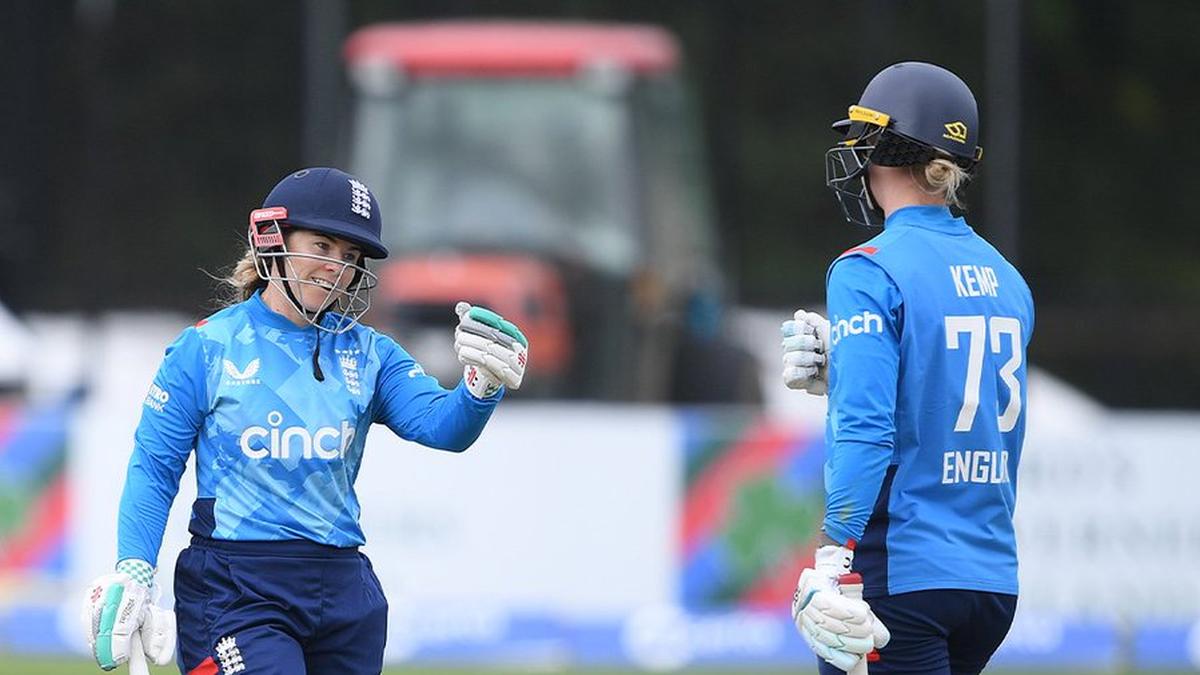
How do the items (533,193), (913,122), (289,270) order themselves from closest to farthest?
(913,122) < (289,270) < (533,193)

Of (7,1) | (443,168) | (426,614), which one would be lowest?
(426,614)

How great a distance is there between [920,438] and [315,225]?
1.48m

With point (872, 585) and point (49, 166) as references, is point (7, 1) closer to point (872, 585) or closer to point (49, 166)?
point (49, 166)

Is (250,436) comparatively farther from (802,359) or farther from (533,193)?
(533,193)

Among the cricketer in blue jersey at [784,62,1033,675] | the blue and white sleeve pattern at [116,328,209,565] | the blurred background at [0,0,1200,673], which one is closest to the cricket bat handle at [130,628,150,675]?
the blue and white sleeve pattern at [116,328,209,565]

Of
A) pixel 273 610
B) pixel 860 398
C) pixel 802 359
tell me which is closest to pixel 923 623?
pixel 860 398

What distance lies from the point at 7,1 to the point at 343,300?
37.3 ft

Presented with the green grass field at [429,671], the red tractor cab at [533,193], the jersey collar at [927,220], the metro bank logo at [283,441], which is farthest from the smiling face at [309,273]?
the red tractor cab at [533,193]

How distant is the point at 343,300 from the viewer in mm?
4805

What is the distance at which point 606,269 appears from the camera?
13352 millimetres

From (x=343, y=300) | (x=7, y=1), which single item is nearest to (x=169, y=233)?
(x=7, y=1)

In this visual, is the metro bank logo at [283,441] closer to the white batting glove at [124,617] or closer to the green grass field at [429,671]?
the white batting glove at [124,617]

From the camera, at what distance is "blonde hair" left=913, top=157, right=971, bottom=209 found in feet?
14.8

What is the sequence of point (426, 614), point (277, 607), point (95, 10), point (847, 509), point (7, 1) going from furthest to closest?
point (95, 10) < point (7, 1) < point (426, 614) < point (277, 607) < point (847, 509)
